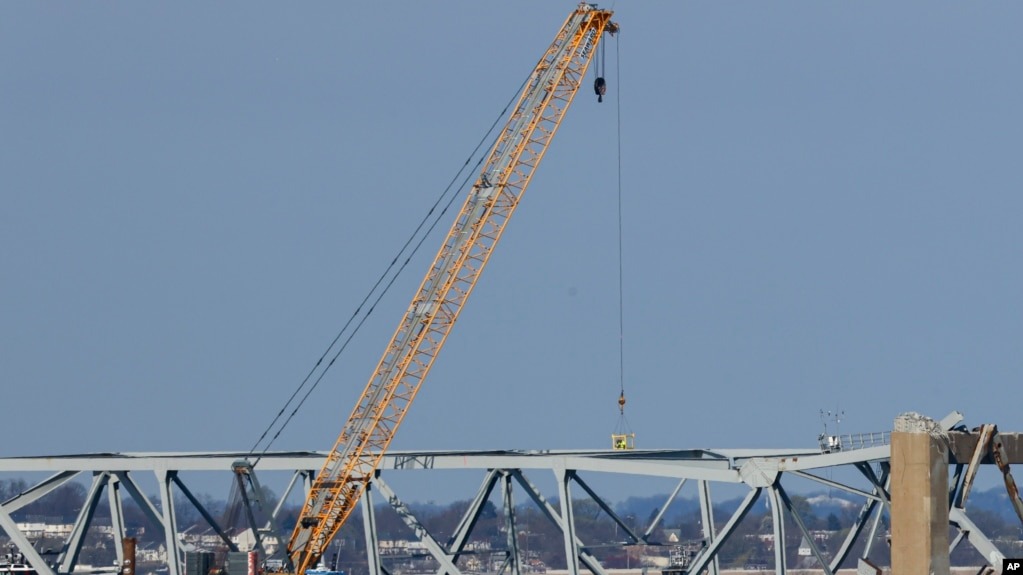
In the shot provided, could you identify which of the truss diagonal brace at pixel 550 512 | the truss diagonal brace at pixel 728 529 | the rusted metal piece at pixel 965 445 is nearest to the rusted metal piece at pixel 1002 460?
the rusted metal piece at pixel 965 445

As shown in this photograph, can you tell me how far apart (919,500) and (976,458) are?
16.1 ft

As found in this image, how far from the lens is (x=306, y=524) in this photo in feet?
455

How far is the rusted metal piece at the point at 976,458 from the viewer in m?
102

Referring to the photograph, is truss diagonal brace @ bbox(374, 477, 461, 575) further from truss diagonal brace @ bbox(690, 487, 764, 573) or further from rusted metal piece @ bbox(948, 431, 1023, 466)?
rusted metal piece @ bbox(948, 431, 1023, 466)

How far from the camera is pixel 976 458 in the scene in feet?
336

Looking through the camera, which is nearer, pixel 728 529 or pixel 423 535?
pixel 728 529

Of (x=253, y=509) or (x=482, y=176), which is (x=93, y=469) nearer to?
(x=253, y=509)

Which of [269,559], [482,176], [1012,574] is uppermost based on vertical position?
→ [482,176]

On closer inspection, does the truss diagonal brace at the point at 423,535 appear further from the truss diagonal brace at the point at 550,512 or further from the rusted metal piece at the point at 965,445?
the rusted metal piece at the point at 965,445

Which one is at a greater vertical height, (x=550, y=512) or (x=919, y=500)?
(x=550, y=512)

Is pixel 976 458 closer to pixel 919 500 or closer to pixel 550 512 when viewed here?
pixel 919 500

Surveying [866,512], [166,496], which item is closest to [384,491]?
[166,496]

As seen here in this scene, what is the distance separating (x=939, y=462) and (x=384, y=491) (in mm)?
46154

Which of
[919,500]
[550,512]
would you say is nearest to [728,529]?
Answer: [919,500]
